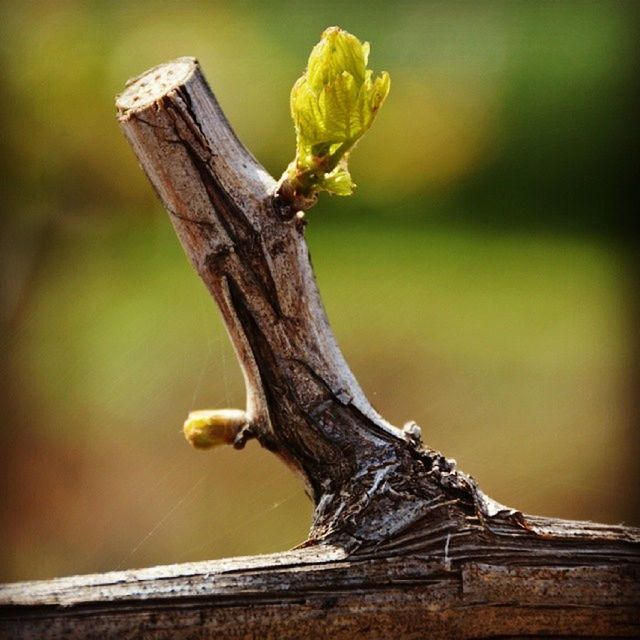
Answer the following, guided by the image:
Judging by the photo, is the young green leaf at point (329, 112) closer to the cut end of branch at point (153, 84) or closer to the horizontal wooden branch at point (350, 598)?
the cut end of branch at point (153, 84)

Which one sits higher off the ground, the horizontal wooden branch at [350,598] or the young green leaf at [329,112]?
the young green leaf at [329,112]

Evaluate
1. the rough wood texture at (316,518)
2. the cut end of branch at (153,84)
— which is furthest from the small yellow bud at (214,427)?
the cut end of branch at (153,84)

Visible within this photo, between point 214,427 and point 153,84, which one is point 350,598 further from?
point 153,84

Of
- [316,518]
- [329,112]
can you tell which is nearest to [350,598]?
[316,518]

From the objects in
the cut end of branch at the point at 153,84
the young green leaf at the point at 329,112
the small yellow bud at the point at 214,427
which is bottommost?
the small yellow bud at the point at 214,427

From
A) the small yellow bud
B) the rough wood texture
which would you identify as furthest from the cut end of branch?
the small yellow bud

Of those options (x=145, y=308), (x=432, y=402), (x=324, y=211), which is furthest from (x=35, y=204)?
(x=432, y=402)

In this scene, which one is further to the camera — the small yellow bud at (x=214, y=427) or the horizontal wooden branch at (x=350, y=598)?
the small yellow bud at (x=214, y=427)

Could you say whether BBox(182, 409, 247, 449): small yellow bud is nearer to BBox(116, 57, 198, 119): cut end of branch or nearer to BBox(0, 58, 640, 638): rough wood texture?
BBox(0, 58, 640, 638): rough wood texture
